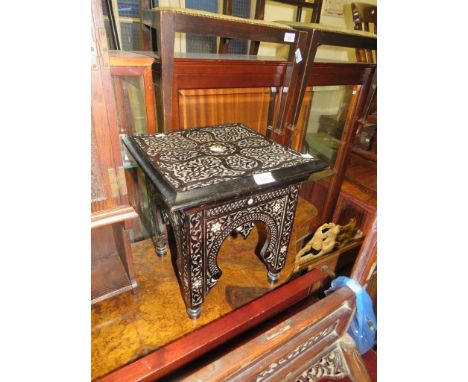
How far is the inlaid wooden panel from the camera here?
1.17 metres

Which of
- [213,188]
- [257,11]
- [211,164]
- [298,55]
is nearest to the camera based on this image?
[213,188]

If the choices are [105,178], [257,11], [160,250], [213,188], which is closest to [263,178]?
[213,188]

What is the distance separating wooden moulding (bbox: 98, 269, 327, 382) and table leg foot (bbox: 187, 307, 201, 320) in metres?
0.05

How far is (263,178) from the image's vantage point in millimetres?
806

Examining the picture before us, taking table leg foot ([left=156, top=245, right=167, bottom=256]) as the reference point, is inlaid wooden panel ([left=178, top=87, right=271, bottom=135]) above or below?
above

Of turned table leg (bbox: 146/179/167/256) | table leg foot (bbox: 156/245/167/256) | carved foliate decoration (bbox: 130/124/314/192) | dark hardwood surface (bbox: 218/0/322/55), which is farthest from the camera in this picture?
dark hardwood surface (bbox: 218/0/322/55)

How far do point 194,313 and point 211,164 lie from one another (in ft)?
1.74

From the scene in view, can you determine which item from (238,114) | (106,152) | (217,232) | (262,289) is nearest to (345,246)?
(262,289)

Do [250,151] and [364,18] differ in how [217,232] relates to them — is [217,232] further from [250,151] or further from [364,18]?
[364,18]

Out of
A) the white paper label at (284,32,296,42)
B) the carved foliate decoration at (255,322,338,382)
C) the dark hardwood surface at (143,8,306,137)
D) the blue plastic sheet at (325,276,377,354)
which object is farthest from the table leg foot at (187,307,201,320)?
the white paper label at (284,32,296,42)

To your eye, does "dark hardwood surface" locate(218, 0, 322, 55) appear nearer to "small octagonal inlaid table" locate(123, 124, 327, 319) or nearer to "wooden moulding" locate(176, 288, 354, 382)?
"small octagonal inlaid table" locate(123, 124, 327, 319)

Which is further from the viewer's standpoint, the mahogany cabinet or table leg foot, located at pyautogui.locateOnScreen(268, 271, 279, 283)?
table leg foot, located at pyautogui.locateOnScreen(268, 271, 279, 283)

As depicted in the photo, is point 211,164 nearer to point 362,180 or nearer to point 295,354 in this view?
point 295,354

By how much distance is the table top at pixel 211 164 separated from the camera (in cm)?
72
